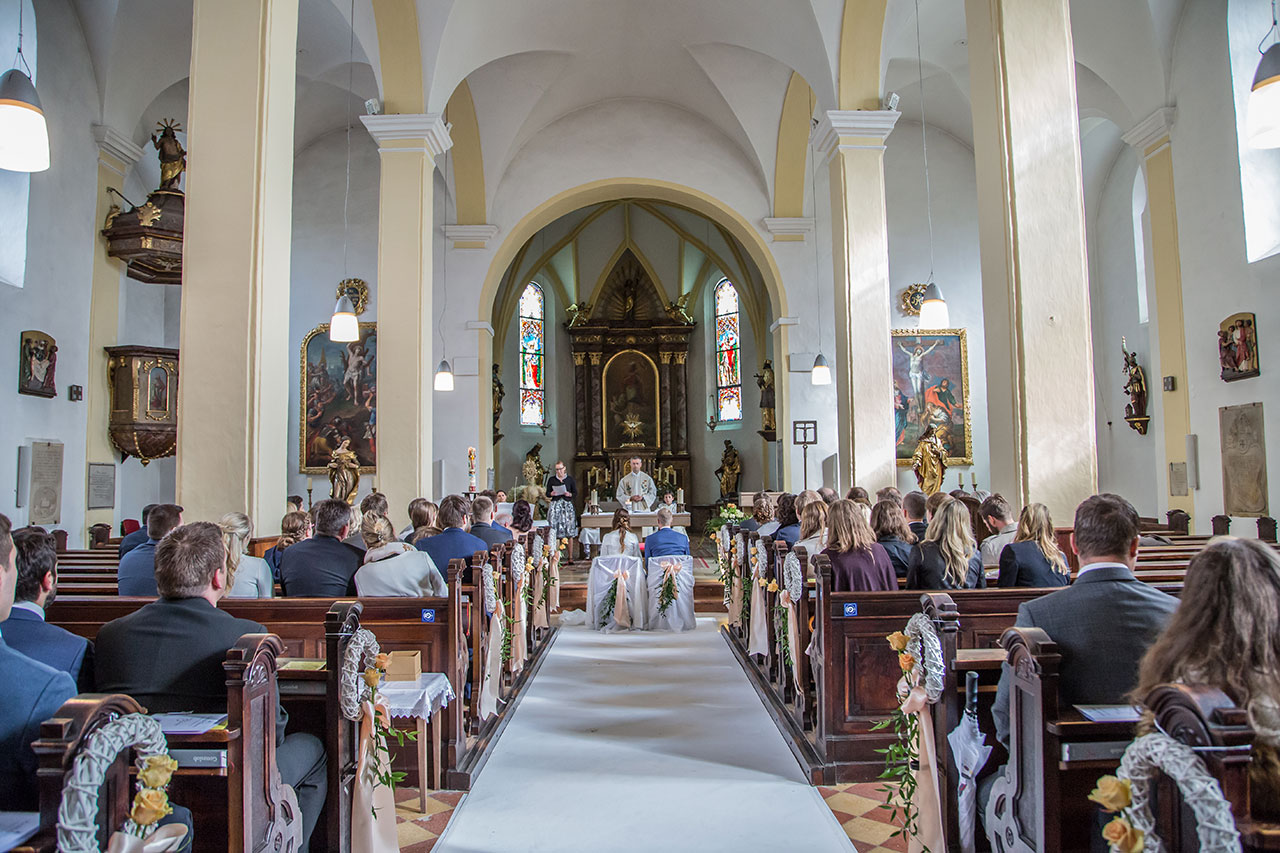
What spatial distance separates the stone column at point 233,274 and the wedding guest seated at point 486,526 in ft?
5.08

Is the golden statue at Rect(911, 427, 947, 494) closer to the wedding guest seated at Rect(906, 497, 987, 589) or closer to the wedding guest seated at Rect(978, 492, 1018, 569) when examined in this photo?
the wedding guest seated at Rect(978, 492, 1018, 569)

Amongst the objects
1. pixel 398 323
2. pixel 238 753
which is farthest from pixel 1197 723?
pixel 398 323

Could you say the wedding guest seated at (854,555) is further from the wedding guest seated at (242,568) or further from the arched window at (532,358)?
the arched window at (532,358)

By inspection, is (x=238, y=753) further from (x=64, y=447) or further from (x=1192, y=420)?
(x=1192, y=420)

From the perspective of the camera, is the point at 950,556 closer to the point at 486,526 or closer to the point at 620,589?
the point at 486,526

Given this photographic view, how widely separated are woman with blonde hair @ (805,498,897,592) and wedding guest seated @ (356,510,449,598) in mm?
2124

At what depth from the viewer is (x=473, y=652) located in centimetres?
486

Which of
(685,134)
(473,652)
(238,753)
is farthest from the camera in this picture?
(685,134)

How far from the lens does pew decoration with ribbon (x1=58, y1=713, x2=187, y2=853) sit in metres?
1.67

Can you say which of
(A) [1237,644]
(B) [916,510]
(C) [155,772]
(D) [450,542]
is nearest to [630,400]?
(B) [916,510]

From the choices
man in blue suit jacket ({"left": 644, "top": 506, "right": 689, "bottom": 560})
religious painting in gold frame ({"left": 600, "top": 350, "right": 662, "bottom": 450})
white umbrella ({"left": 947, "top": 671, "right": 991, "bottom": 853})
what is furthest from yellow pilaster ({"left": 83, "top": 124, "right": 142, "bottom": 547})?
religious painting in gold frame ({"left": 600, "top": 350, "right": 662, "bottom": 450})

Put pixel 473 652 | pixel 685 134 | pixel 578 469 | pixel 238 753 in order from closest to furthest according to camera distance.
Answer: pixel 238 753 → pixel 473 652 → pixel 685 134 → pixel 578 469

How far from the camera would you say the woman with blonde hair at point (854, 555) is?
14.7 feet

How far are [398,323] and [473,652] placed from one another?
169 inches
